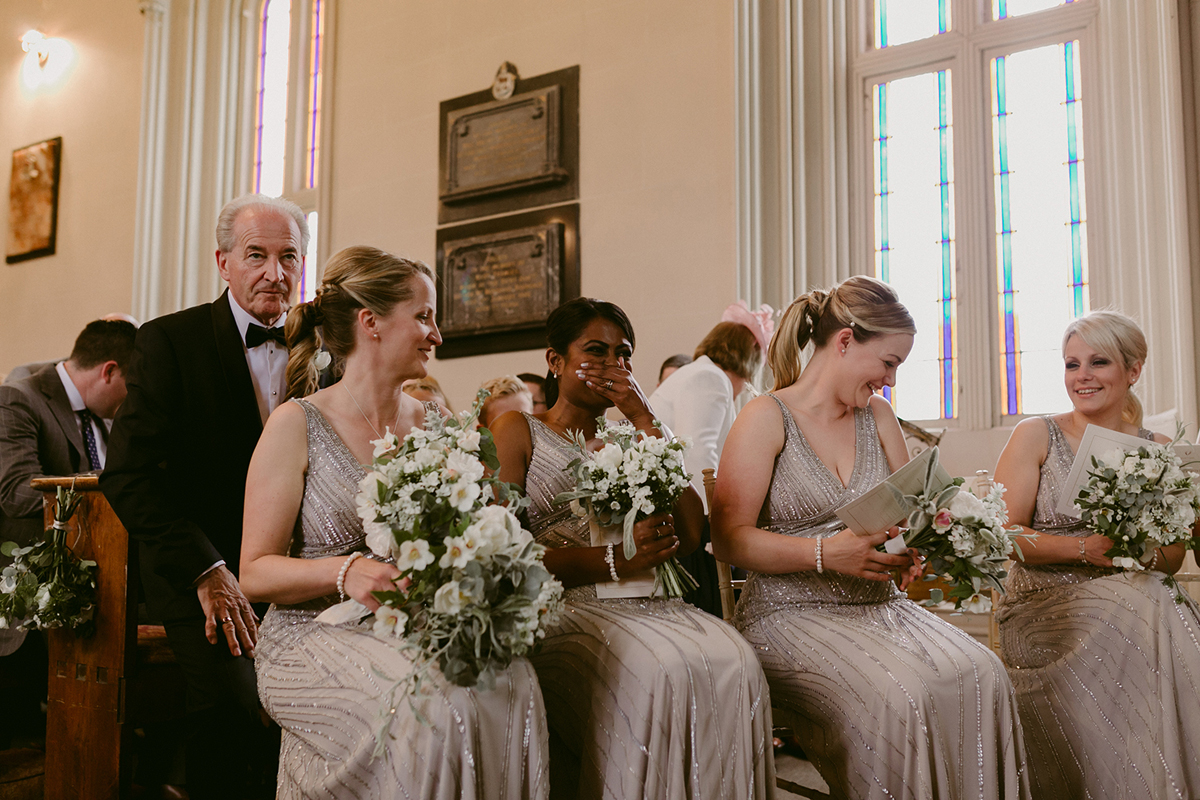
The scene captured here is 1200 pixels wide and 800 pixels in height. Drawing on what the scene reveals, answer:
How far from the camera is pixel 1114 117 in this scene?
615 centimetres

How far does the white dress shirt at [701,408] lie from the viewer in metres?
4.89

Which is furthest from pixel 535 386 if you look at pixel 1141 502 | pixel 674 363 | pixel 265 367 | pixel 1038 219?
pixel 1141 502

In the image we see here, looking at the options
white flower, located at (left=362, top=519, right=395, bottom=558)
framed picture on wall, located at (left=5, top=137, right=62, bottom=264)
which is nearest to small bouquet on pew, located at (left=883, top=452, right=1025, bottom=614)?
white flower, located at (left=362, top=519, right=395, bottom=558)

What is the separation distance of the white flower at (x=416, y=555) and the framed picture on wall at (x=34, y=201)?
10945 mm

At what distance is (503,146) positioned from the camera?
798 centimetres

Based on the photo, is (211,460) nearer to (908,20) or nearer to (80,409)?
(80,409)

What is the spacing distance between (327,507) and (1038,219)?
5.60 metres

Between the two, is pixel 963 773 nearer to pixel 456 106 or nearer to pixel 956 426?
pixel 956 426

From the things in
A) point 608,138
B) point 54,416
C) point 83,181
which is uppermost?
point 83,181

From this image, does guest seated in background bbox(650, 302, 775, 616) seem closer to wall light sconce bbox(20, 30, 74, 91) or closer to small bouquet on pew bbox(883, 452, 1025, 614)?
small bouquet on pew bbox(883, 452, 1025, 614)

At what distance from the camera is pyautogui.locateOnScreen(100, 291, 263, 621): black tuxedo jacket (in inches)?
109

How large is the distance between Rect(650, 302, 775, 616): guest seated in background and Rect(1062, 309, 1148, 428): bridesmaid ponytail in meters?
1.69

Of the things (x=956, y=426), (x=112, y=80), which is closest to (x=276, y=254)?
(x=956, y=426)

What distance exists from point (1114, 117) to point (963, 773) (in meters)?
5.11
